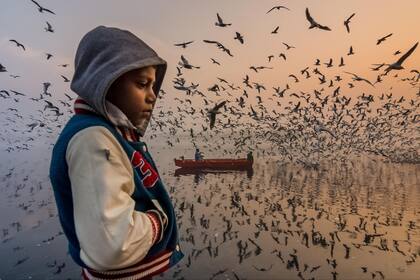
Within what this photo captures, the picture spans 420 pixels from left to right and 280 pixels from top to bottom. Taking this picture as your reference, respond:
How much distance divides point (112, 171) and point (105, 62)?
0.26m

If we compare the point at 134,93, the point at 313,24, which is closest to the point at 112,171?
the point at 134,93

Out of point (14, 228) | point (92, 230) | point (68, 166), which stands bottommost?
point (14, 228)

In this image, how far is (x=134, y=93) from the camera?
0.88 m

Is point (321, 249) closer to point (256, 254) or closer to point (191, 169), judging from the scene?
point (256, 254)

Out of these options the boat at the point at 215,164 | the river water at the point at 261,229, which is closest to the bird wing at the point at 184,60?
the river water at the point at 261,229

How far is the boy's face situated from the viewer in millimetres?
863

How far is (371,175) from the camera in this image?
15.1 meters

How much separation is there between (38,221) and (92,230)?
7.94 m

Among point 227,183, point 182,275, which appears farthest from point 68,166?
point 227,183

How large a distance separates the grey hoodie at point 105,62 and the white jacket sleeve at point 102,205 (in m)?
0.10

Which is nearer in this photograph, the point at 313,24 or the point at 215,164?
the point at 313,24

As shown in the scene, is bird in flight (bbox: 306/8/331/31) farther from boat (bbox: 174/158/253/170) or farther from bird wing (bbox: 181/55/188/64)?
boat (bbox: 174/158/253/170)

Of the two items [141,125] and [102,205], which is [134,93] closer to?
[141,125]

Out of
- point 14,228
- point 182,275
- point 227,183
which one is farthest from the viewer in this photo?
point 227,183
